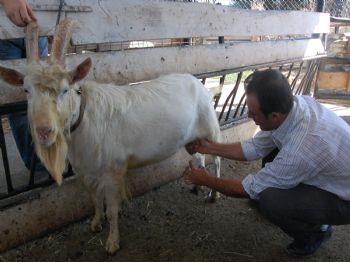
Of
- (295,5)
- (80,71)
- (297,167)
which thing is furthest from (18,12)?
(295,5)

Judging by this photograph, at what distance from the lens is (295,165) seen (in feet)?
8.00

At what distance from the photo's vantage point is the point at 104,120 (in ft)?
9.30

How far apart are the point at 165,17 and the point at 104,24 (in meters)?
0.78

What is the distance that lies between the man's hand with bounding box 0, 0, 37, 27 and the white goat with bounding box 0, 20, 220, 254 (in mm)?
84

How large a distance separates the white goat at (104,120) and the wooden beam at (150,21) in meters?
0.51

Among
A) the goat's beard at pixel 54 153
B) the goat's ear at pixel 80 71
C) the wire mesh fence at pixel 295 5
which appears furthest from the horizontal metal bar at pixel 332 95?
the goat's beard at pixel 54 153

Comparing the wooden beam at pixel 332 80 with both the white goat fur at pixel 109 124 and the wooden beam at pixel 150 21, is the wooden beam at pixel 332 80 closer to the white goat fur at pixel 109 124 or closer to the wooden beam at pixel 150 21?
the wooden beam at pixel 150 21

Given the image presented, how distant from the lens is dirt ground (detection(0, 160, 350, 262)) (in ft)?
9.71

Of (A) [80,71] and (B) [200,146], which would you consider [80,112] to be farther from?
(B) [200,146]

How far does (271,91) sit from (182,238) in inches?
59.8

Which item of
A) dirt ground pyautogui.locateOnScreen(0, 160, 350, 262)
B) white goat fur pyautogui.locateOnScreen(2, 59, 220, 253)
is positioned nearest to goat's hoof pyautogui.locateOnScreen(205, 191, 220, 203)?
dirt ground pyautogui.locateOnScreen(0, 160, 350, 262)

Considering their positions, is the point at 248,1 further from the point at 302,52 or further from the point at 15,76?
the point at 15,76

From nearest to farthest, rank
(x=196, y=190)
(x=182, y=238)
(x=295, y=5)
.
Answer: (x=182, y=238) → (x=196, y=190) → (x=295, y=5)

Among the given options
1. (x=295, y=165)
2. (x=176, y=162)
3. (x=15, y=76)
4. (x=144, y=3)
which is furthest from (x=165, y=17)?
(x=295, y=165)
